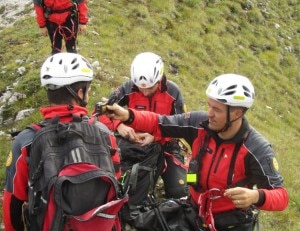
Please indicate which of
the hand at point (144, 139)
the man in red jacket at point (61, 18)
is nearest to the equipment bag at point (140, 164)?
the hand at point (144, 139)

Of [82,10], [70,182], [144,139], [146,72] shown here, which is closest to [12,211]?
[70,182]

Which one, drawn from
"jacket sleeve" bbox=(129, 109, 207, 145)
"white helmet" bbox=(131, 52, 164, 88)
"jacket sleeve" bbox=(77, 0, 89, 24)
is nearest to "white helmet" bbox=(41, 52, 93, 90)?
"jacket sleeve" bbox=(129, 109, 207, 145)

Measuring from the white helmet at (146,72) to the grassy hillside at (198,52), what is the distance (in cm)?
347

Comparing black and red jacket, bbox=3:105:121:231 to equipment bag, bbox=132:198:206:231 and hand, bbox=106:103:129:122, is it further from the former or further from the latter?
equipment bag, bbox=132:198:206:231

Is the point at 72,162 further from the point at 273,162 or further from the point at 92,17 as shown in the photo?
the point at 92,17

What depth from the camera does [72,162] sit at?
4082 mm

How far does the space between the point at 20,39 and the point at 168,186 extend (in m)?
9.81

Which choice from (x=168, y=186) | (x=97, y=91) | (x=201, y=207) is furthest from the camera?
(x=97, y=91)

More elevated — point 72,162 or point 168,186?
point 72,162

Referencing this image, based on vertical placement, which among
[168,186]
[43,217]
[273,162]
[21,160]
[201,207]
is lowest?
[168,186]

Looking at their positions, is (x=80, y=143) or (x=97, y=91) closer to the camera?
(x=80, y=143)

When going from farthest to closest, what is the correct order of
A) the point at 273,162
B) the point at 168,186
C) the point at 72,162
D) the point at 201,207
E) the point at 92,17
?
the point at 92,17 < the point at 168,186 < the point at 201,207 < the point at 273,162 < the point at 72,162

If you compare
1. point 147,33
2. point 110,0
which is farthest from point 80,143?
point 110,0

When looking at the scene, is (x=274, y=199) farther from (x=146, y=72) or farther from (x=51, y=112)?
(x=146, y=72)
